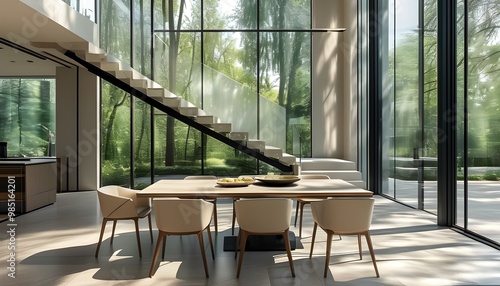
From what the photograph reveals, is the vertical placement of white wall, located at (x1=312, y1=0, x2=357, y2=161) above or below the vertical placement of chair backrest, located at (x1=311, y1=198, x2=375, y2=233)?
above

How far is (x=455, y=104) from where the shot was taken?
5582 mm

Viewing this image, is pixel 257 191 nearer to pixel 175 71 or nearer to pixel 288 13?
pixel 175 71

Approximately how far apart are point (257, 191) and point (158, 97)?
4.22 meters

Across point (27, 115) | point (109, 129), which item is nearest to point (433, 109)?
point (109, 129)

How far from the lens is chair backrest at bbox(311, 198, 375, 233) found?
3.66m

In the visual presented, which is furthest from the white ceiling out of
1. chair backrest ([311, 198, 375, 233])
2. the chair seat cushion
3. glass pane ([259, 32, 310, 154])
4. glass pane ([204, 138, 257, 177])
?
glass pane ([259, 32, 310, 154])

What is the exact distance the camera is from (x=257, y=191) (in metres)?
4.13

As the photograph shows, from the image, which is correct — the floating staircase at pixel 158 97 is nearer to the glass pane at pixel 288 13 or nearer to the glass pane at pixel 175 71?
the glass pane at pixel 175 71

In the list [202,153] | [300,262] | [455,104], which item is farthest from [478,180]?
[202,153]

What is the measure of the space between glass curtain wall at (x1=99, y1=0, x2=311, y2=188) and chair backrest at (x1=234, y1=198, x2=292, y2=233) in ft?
17.3

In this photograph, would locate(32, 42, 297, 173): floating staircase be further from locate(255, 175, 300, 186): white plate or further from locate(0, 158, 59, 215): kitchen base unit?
locate(255, 175, 300, 186): white plate

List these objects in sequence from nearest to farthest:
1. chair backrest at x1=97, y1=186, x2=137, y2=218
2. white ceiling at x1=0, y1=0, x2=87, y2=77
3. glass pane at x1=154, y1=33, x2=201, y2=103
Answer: chair backrest at x1=97, y1=186, x2=137, y2=218
white ceiling at x1=0, y1=0, x2=87, y2=77
glass pane at x1=154, y1=33, x2=201, y2=103

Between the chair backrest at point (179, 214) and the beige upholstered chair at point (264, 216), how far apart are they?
1.17ft

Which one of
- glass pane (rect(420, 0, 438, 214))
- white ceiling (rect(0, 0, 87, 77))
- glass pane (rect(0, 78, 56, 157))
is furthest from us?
glass pane (rect(0, 78, 56, 157))
